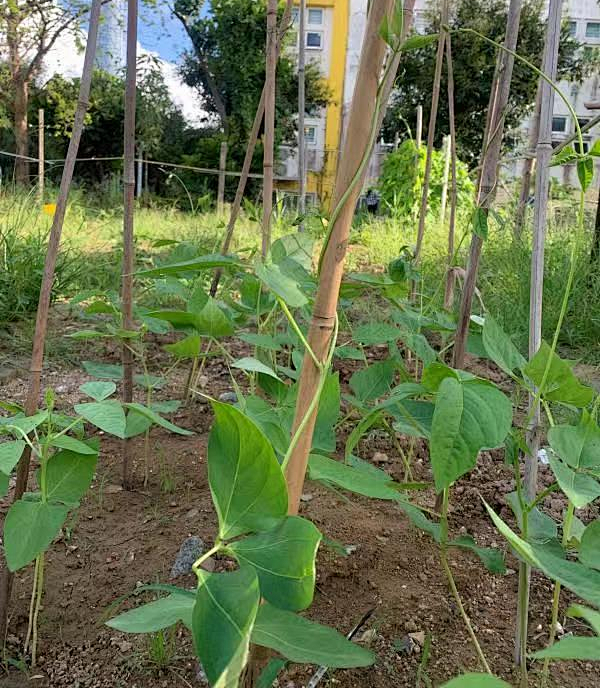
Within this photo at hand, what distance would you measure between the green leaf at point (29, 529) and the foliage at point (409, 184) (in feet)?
20.2

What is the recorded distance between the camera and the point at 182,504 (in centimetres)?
135

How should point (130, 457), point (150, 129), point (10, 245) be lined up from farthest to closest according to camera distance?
point (150, 129) → point (10, 245) → point (130, 457)

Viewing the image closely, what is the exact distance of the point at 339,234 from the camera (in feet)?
2.18

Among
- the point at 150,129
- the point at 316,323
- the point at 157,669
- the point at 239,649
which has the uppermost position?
the point at 150,129

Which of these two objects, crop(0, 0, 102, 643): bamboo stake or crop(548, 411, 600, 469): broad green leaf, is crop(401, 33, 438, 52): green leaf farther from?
crop(0, 0, 102, 643): bamboo stake

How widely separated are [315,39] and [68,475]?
20.3 metres

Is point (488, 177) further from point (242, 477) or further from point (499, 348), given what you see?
point (242, 477)

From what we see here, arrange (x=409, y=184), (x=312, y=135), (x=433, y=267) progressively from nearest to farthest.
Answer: (x=433, y=267)
(x=409, y=184)
(x=312, y=135)

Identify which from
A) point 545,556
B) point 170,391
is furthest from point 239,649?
point 170,391

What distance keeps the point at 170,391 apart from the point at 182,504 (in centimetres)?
72

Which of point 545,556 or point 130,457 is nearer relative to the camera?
A: point 545,556

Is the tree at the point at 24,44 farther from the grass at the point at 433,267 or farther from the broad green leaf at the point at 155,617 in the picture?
the broad green leaf at the point at 155,617

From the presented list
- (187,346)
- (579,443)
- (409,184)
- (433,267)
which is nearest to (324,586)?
(187,346)

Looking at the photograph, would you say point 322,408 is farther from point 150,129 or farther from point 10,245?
point 150,129
